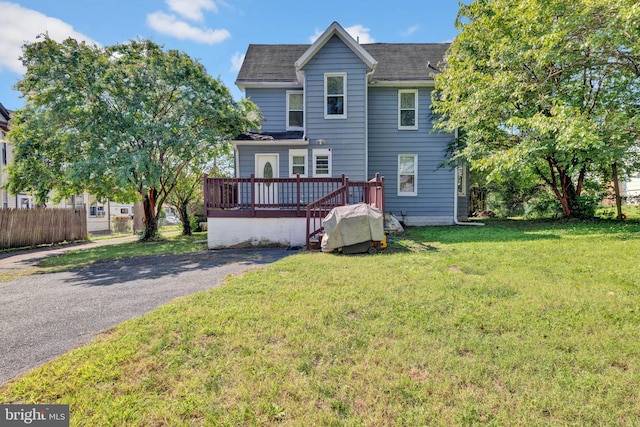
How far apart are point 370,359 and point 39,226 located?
15442mm

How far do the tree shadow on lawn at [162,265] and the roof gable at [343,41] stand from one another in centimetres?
750

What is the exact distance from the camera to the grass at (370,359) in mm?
2139

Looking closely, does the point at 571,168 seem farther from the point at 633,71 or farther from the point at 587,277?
the point at 587,277

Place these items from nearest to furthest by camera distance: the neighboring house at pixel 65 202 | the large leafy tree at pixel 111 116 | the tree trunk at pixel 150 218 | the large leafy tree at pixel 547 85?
the large leafy tree at pixel 547 85 → the large leafy tree at pixel 111 116 → the tree trunk at pixel 150 218 → the neighboring house at pixel 65 202

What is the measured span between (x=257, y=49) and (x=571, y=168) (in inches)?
556

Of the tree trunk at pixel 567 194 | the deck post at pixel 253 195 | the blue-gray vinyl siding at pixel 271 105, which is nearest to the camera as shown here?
the deck post at pixel 253 195

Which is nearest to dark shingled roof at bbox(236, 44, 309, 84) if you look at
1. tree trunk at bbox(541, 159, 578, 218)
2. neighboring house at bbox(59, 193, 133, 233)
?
tree trunk at bbox(541, 159, 578, 218)

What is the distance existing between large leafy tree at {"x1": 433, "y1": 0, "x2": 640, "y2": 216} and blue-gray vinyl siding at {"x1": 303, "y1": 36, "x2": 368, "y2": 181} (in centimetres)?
313

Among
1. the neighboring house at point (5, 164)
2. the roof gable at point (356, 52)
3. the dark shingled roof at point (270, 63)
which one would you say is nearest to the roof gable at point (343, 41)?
the roof gable at point (356, 52)

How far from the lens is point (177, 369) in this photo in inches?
103

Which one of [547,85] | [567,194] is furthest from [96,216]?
[567,194]

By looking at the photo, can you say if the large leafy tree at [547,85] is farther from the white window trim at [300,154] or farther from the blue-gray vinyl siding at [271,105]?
the blue-gray vinyl siding at [271,105]

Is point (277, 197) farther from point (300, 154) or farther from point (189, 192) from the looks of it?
point (189, 192)

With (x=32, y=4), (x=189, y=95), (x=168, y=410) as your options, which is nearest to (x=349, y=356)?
(x=168, y=410)
